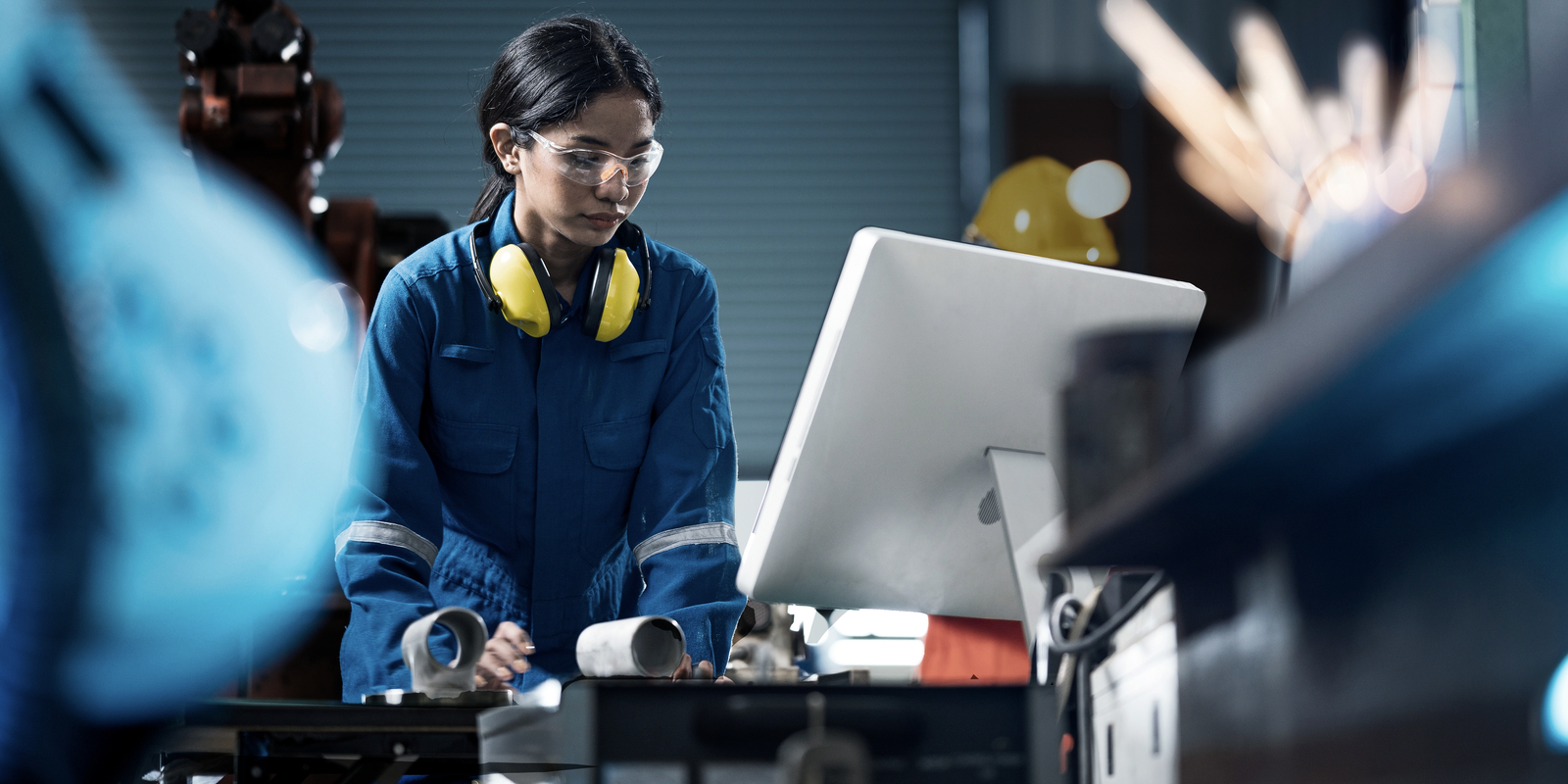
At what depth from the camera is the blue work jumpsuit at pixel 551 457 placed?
5.06ft

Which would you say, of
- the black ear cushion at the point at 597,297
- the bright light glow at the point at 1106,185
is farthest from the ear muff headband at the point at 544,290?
the bright light glow at the point at 1106,185

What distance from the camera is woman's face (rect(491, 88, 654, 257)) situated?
1606 millimetres

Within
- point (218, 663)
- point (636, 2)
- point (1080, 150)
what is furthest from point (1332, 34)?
point (218, 663)

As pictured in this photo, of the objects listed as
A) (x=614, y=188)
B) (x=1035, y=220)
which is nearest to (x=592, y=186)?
(x=614, y=188)

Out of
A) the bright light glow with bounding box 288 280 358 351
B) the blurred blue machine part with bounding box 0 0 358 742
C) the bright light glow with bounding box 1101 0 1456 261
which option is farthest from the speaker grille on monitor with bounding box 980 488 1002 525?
the bright light glow with bounding box 1101 0 1456 261

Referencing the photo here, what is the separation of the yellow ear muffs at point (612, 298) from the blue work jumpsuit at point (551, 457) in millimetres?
65

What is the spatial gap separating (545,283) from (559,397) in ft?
0.54

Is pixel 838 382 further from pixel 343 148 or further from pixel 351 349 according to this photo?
pixel 343 148

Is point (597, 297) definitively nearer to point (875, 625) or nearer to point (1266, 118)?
point (875, 625)

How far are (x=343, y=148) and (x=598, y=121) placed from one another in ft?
15.9

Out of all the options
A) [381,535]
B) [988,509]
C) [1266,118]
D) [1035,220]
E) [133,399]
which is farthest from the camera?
[1266,118]

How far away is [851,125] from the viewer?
240 inches

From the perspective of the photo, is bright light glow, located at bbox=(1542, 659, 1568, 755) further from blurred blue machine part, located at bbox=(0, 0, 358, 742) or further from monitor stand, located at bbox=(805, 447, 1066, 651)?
monitor stand, located at bbox=(805, 447, 1066, 651)

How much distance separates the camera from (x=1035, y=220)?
13.8 ft
